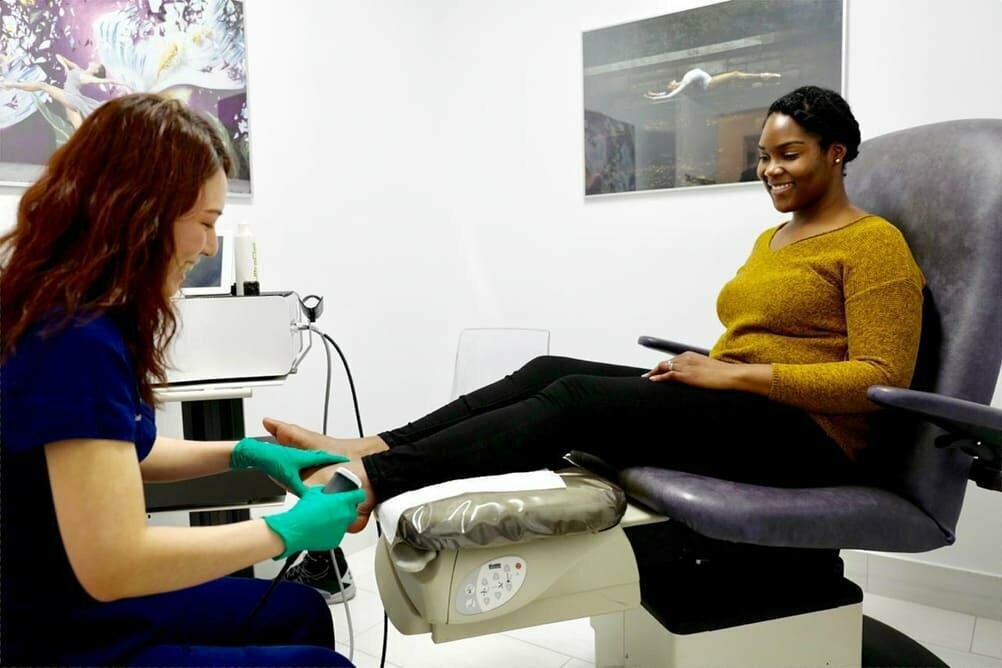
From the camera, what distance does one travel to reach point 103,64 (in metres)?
1.84

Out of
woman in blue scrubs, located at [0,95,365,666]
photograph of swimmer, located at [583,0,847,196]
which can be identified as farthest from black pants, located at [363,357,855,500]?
photograph of swimmer, located at [583,0,847,196]

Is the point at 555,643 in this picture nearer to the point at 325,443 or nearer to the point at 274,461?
the point at 325,443

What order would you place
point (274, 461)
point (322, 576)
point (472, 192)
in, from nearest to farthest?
point (274, 461)
point (322, 576)
point (472, 192)

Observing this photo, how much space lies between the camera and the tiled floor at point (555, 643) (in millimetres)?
1734

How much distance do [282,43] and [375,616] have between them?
5.56ft

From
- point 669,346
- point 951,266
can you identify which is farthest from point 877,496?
point 669,346

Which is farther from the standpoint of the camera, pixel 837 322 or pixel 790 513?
pixel 837 322

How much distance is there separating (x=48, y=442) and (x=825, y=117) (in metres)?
1.42

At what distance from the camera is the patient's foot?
1316mm

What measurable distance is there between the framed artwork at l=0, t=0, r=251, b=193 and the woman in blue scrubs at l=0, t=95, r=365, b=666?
0.83m

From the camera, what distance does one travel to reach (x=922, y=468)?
1218 mm

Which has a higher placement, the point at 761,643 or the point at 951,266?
the point at 951,266

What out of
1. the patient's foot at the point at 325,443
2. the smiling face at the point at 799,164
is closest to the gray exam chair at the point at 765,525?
the smiling face at the point at 799,164

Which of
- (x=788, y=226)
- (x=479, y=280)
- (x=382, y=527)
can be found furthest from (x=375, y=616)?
(x=788, y=226)
